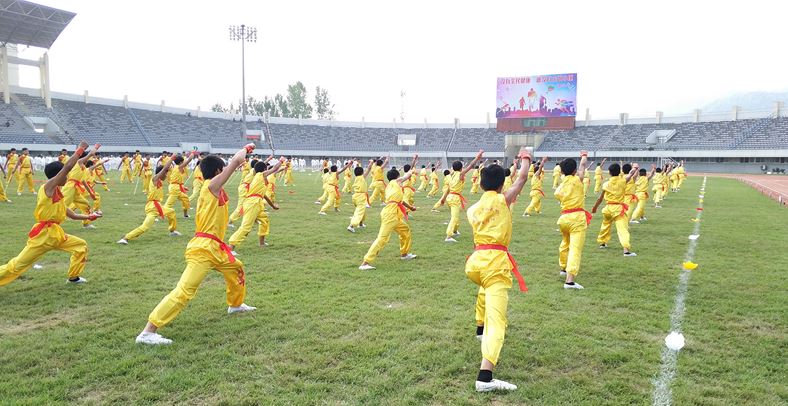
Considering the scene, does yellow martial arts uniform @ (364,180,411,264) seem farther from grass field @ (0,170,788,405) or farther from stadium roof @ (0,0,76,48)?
stadium roof @ (0,0,76,48)

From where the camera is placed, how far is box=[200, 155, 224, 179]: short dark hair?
5.45m

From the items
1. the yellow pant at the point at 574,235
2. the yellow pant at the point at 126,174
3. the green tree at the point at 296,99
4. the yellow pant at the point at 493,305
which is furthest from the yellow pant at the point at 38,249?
the green tree at the point at 296,99

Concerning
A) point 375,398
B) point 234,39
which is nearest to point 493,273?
point 375,398

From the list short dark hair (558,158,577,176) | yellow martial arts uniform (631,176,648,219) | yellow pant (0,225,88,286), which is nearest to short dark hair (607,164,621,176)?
short dark hair (558,158,577,176)

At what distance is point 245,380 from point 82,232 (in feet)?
31.5

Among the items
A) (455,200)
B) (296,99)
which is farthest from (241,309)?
(296,99)

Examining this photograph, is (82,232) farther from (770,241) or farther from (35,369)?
(770,241)

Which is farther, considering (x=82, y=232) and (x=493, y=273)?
(x=82, y=232)

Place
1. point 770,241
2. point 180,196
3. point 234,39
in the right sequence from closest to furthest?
point 770,241 < point 180,196 < point 234,39

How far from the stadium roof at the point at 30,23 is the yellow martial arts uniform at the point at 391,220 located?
40.7 meters

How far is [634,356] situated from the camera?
4.84 meters

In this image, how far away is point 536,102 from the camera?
5222 cm

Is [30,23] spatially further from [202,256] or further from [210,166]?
[202,256]

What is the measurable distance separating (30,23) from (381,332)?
46380 millimetres
